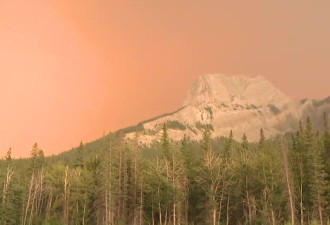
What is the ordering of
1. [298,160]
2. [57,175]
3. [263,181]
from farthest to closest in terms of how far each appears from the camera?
1. [57,175]
2. [298,160]
3. [263,181]

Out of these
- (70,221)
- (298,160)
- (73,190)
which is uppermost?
(298,160)

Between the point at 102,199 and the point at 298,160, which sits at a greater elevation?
the point at 298,160

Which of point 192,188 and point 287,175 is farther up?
point 287,175

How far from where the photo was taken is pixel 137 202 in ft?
284

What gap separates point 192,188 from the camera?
85.6 metres

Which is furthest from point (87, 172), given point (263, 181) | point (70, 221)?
point (263, 181)

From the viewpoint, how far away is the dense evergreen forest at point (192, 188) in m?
74.9

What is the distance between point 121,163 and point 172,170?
15.7 metres

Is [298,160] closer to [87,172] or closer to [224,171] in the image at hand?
[224,171]

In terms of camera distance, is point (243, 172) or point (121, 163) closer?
point (243, 172)

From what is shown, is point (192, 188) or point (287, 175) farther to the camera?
point (192, 188)

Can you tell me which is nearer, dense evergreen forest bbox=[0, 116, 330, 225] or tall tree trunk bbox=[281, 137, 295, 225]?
tall tree trunk bbox=[281, 137, 295, 225]

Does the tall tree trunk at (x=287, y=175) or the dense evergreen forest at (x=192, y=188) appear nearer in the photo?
→ the tall tree trunk at (x=287, y=175)

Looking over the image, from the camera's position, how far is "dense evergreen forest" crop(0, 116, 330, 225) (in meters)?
74.9
